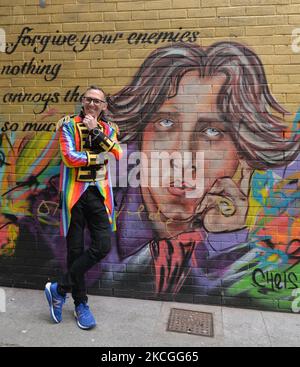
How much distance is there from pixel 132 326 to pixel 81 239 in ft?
2.92

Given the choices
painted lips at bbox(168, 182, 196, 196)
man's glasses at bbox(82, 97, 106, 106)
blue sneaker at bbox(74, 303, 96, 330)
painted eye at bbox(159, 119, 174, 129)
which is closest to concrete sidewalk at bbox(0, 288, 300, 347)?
blue sneaker at bbox(74, 303, 96, 330)

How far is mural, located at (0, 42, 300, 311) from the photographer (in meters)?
3.97

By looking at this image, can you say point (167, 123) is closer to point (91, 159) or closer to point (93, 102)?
point (93, 102)

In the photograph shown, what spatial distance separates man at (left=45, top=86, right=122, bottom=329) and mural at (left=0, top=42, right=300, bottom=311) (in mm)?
581

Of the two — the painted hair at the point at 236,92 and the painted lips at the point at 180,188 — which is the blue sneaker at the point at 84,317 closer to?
the painted lips at the point at 180,188

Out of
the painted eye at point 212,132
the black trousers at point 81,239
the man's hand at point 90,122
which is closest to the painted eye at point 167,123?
the painted eye at point 212,132

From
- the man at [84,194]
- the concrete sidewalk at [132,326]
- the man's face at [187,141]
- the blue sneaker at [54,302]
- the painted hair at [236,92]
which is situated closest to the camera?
the concrete sidewalk at [132,326]

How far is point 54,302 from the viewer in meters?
3.69

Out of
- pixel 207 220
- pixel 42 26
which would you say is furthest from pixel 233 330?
pixel 42 26

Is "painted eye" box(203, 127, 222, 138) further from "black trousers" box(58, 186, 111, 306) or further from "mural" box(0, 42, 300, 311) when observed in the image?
"black trousers" box(58, 186, 111, 306)

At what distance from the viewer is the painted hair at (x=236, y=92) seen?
394 cm

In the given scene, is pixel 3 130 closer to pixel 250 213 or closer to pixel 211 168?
pixel 211 168

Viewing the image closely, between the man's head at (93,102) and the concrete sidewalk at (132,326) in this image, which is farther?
the man's head at (93,102)

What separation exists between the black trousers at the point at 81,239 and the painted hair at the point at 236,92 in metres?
1.11
